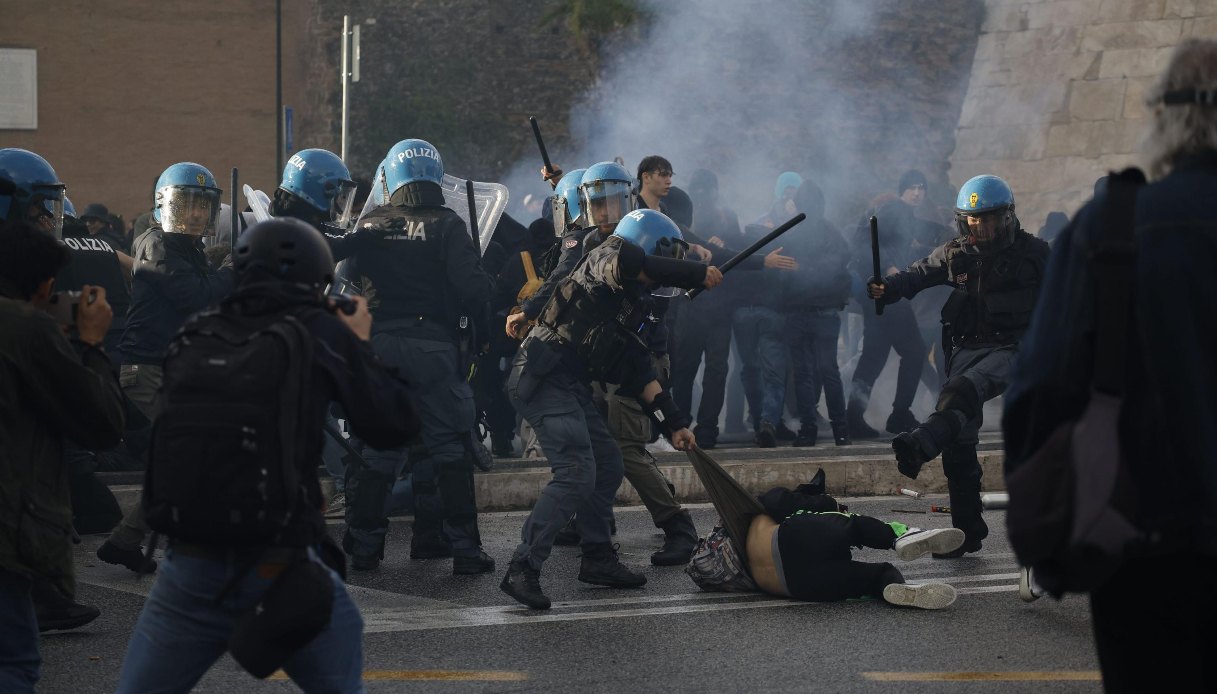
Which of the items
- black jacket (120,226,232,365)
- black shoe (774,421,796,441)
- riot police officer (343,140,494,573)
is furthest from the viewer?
black shoe (774,421,796,441)

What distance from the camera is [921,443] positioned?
7.27 metres

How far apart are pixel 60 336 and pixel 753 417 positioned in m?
8.06

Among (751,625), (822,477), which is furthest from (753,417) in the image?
(751,625)

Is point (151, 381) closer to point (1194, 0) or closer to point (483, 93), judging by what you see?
point (1194, 0)

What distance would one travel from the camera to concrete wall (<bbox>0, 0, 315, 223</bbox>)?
2795 cm

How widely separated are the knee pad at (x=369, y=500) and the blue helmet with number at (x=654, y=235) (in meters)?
1.58

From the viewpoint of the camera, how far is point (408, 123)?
26.1m

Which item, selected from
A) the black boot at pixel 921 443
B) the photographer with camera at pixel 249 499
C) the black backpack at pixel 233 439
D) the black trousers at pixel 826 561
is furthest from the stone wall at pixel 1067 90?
the black backpack at pixel 233 439

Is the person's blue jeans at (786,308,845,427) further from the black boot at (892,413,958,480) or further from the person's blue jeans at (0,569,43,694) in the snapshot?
the person's blue jeans at (0,569,43,694)

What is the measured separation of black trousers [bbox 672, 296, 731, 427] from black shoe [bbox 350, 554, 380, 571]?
14.5 ft

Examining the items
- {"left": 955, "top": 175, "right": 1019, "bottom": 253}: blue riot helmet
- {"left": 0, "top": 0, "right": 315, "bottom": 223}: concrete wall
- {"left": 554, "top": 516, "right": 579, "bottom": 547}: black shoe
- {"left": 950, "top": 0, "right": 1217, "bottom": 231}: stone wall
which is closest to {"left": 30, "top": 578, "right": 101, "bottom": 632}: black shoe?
{"left": 554, "top": 516, "right": 579, "bottom": 547}: black shoe

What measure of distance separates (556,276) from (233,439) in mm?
4143

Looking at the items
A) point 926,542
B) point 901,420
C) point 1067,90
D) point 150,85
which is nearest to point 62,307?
point 926,542

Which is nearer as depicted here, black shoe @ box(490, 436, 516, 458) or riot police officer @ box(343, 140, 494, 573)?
riot police officer @ box(343, 140, 494, 573)
